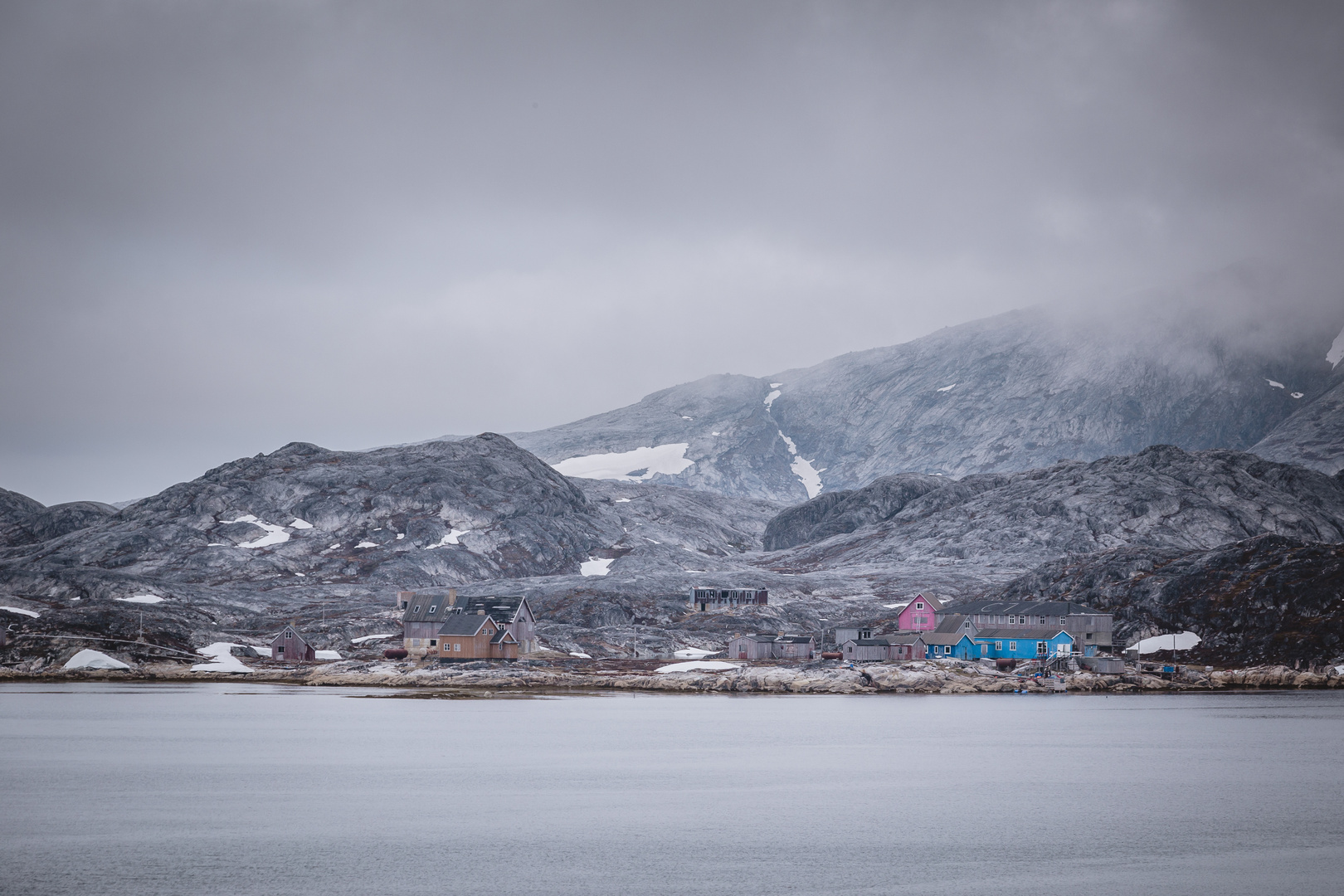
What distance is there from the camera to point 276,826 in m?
44.7

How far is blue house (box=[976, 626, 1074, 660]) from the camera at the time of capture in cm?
13888

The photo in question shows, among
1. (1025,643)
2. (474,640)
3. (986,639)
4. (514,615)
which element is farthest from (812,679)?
(474,640)

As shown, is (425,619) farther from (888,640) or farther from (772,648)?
(888,640)

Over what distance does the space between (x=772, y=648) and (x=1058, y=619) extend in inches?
1371

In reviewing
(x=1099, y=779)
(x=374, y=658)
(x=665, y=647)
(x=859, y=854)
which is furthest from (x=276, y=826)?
(x=665, y=647)

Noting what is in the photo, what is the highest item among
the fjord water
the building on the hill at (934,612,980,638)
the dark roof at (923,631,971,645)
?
the building on the hill at (934,612,980,638)

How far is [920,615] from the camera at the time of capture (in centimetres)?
15362

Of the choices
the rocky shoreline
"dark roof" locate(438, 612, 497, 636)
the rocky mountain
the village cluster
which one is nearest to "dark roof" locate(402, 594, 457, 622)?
"dark roof" locate(438, 612, 497, 636)

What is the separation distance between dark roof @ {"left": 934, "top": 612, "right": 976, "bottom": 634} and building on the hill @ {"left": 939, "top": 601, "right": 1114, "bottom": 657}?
4.37 ft

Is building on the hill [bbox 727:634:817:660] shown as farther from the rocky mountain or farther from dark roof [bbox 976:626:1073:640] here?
the rocky mountain

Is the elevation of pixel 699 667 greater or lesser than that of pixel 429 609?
lesser

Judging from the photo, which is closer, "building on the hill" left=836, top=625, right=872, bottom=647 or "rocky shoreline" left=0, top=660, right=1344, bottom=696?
"rocky shoreline" left=0, top=660, right=1344, bottom=696

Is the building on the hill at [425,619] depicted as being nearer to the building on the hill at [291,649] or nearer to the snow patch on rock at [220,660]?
the building on the hill at [291,649]

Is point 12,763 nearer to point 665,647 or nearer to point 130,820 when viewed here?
point 130,820
